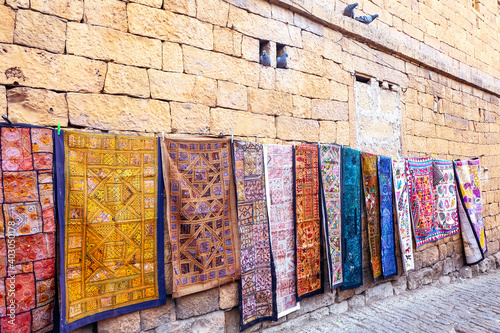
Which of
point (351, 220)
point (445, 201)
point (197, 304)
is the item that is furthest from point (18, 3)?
point (445, 201)

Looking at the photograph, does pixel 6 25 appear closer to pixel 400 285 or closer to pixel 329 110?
pixel 329 110

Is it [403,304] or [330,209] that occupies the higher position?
[330,209]

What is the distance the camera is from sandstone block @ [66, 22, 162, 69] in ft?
7.49

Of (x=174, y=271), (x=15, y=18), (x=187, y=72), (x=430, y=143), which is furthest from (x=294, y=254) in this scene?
(x=430, y=143)

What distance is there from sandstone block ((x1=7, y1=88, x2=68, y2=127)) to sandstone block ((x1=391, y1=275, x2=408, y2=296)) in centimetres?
452

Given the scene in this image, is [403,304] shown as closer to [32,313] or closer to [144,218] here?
[144,218]

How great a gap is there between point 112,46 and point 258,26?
1548 millimetres

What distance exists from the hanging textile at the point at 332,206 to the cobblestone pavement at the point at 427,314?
1.55ft

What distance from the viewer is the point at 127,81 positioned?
246 centimetres

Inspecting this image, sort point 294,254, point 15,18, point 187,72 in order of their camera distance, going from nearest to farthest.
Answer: point 15,18 < point 187,72 < point 294,254

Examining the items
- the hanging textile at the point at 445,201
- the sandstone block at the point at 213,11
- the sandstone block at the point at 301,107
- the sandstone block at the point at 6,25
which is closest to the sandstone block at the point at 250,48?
the sandstone block at the point at 213,11

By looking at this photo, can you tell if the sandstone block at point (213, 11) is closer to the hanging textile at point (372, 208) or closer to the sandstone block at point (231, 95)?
the sandstone block at point (231, 95)

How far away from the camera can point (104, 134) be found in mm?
2236

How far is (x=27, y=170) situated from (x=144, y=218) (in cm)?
85
